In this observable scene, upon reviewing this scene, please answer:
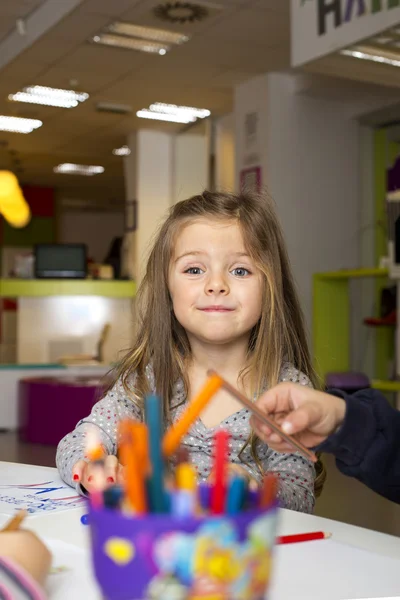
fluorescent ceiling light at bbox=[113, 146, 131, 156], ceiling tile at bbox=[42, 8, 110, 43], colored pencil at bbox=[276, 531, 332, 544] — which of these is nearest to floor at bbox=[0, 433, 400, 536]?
colored pencil at bbox=[276, 531, 332, 544]

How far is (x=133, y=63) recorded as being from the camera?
Result: 5773 millimetres

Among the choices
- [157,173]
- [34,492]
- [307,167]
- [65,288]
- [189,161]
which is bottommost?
[34,492]

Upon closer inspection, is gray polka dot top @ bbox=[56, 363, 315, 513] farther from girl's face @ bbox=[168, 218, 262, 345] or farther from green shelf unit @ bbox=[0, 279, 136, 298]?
green shelf unit @ bbox=[0, 279, 136, 298]

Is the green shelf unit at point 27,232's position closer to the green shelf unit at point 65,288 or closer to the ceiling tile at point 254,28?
the green shelf unit at point 65,288

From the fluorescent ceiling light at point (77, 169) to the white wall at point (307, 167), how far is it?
4271 millimetres

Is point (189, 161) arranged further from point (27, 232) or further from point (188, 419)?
point (188, 419)

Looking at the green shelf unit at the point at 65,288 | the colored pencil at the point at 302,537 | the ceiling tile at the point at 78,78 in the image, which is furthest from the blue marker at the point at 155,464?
the green shelf unit at the point at 65,288

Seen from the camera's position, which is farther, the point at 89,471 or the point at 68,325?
the point at 68,325

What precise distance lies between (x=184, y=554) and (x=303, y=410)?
321 millimetres

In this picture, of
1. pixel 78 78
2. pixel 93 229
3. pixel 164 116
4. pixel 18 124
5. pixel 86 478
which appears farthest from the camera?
pixel 93 229

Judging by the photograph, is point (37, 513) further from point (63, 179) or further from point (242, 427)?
point (63, 179)

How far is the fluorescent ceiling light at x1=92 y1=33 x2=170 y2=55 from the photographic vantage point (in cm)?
523

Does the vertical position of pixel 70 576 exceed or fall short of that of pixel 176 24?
it falls short

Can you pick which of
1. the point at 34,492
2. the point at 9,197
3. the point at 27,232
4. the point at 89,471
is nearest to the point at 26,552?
the point at 89,471
